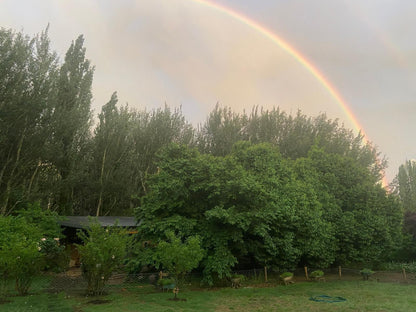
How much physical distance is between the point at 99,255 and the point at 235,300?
6.53m

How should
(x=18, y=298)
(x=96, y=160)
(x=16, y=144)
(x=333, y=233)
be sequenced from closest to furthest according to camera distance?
(x=18, y=298)
(x=333, y=233)
(x=16, y=144)
(x=96, y=160)

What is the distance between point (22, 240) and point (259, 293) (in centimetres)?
1172

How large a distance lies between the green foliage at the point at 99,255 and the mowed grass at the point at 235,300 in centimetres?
78

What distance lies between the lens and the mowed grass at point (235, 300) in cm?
1196

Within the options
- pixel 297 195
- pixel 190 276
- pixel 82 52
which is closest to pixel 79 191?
pixel 82 52

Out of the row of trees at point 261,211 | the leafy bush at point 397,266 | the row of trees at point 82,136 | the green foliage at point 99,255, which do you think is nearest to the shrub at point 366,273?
the row of trees at point 261,211

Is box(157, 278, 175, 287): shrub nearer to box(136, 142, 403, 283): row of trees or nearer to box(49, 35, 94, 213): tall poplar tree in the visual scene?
box(136, 142, 403, 283): row of trees

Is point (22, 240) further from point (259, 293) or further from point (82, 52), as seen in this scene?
point (82, 52)

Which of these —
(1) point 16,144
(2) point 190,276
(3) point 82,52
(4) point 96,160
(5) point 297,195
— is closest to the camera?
(2) point 190,276

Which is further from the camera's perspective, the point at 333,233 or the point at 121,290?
the point at 333,233

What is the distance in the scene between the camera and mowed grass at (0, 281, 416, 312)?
12.0m

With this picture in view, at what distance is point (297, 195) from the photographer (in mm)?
19406

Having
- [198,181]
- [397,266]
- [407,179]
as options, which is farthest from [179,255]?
[407,179]

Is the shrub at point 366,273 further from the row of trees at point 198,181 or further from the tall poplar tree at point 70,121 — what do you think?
the tall poplar tree at point 70,121
